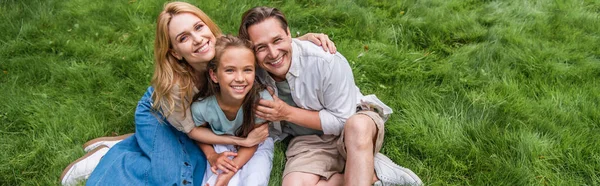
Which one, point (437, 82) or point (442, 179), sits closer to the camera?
point (442, 179)

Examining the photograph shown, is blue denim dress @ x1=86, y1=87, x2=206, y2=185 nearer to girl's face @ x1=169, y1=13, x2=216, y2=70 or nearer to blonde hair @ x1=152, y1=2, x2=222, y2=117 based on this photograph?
blonde hair @ x1=152, y1=2, x2=222, y2=117

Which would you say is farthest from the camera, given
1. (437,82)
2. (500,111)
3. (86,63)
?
(86,63)

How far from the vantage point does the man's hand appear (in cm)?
259

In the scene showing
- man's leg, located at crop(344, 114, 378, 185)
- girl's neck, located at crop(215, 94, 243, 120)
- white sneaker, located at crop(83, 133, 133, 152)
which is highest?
girl's neck, located at crop(215, 94, 243, 120)

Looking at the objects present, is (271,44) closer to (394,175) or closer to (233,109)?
(233,109)

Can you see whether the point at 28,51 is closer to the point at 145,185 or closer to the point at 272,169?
the point at 145,185

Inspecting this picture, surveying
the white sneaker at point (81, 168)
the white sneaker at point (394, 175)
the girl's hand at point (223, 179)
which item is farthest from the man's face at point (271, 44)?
the white sneaker at point (81, 168)

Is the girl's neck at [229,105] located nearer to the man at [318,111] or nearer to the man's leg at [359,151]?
the man at [318,111]

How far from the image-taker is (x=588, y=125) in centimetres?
298

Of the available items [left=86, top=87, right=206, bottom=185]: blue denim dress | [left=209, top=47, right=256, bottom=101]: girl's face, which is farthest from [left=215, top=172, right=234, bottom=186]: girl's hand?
[left=209, top=47, right=256, bottom=101]: girl's face

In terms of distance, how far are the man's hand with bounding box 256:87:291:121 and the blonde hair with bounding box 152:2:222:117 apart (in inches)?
16.7

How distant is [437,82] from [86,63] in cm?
302

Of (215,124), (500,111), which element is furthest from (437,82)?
(215,124)

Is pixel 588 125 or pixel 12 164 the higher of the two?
pixel 588 125
